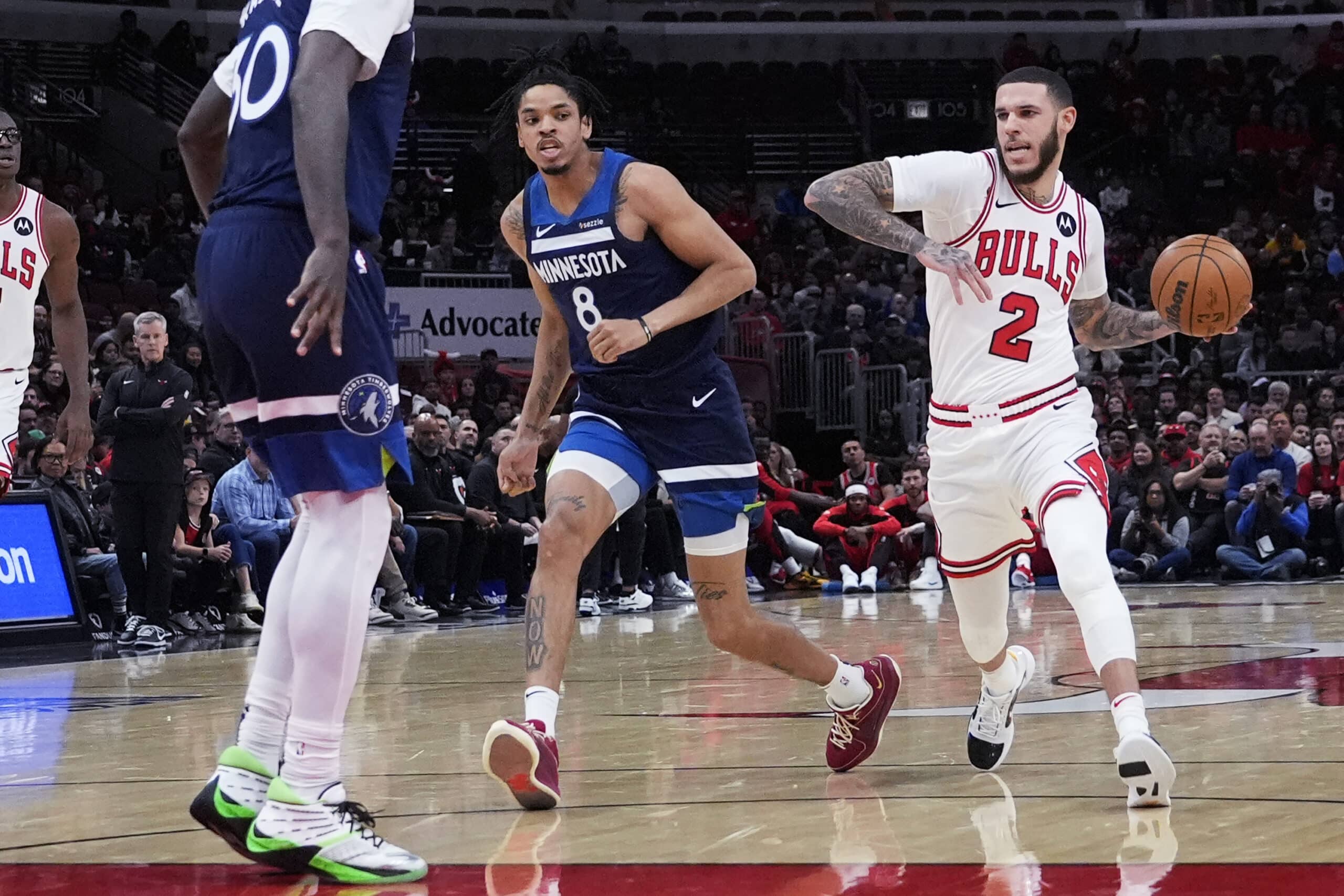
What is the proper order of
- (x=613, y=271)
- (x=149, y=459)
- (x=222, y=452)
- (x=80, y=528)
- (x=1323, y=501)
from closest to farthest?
(x=613, y=271) < (x=149, y=459) < (x=80, y=528) < (x=222, y=452) < (x=1323, y=501)

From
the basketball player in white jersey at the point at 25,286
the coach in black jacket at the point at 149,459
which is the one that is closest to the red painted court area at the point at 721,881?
the basketball player in white jersey at the point at 25,286

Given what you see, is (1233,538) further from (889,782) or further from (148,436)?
(889,782)

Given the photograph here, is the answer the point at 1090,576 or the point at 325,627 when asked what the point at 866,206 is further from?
the point at 325,627

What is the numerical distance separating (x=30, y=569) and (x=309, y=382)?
8.21m

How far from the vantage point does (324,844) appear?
3.44 m

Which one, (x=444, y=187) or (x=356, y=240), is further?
(x=444, y=187)

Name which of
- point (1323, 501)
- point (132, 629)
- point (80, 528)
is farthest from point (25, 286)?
point (1323, 501)

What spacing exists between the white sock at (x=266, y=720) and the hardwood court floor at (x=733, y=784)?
→ 253 mm

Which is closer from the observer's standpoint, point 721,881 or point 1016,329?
point 721,881

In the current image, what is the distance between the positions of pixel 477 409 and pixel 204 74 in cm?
1004

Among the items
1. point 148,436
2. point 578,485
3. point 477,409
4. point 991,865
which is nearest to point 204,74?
point 477,409

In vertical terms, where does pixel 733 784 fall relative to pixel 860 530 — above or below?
above

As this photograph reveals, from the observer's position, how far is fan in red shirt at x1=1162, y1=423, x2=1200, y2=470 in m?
17.1

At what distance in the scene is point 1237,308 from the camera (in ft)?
17.5
